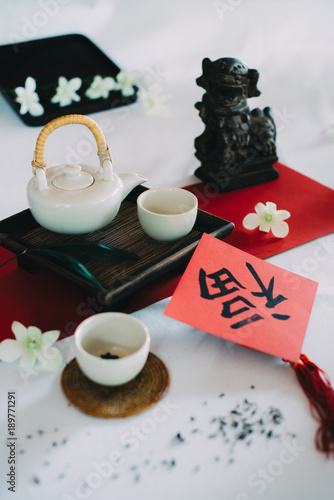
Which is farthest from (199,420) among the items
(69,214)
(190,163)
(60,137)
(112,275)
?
(60,137)

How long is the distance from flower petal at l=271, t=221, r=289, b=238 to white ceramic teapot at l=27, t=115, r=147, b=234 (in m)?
0.34

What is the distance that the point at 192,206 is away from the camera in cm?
85

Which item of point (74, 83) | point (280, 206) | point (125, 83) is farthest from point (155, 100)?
point (280, 206)

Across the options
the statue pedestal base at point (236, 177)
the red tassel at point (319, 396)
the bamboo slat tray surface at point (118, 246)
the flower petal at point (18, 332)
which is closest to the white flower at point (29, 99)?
the statue pedestal base at point (236, 177)

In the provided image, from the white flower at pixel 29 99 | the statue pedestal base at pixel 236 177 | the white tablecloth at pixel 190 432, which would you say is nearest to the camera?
the white tablecloth at pixel 190 432

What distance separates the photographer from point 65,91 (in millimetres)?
1439

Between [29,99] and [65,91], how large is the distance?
11cm

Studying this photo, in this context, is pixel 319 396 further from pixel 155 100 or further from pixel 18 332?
pixel 155 100

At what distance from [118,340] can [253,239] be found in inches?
17.1

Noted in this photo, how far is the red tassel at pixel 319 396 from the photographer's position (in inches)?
24.8

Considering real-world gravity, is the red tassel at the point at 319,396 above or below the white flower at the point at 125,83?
below

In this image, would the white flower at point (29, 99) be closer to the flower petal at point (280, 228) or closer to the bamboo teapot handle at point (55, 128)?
the bamboo teapot handle at point (55, 128)

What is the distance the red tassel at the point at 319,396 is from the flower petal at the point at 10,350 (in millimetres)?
381

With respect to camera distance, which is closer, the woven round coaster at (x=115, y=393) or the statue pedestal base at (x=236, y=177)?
the woven round coaster at (x=115, y=393)
